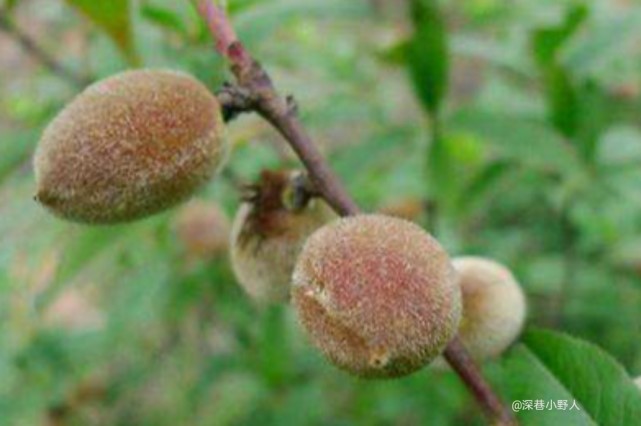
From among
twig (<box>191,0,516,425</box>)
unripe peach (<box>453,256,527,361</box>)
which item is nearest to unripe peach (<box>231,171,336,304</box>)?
twig (<box>191,0,516,425</box>)

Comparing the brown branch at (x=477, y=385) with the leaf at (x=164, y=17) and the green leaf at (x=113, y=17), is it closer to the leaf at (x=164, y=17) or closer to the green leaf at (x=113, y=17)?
the green leaf at (x=113, y=17)

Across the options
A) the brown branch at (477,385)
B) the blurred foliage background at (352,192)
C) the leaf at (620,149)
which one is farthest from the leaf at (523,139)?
the brown branch at (477,385)

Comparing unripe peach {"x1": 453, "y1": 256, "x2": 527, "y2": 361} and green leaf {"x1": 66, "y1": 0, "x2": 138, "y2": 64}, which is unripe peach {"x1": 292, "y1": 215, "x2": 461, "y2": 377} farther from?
green leaf {"x1": 66, "y1": 0, "x2": 138, "y2": 64}

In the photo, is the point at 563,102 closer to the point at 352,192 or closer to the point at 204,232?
the point at 352,192

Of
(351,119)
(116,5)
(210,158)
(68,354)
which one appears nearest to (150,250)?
(68,354)

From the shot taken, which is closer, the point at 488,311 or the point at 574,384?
the point at 574,384

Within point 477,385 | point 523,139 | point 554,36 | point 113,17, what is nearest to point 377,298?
point 477,385
